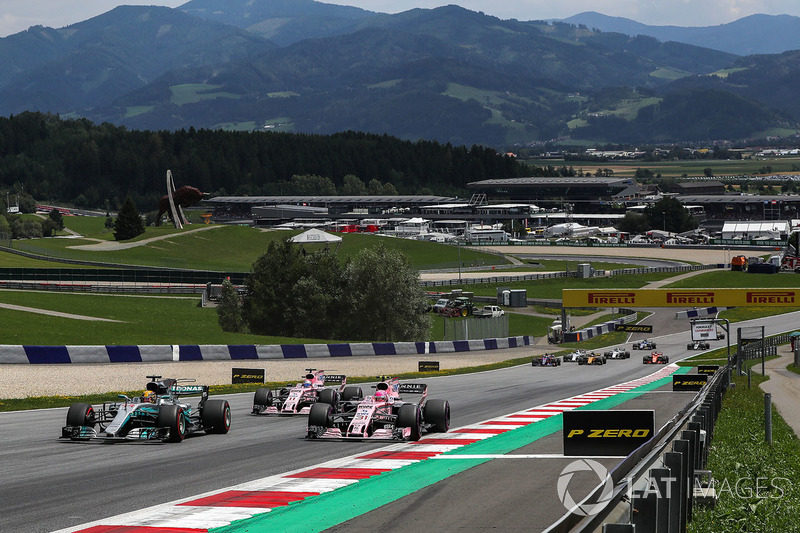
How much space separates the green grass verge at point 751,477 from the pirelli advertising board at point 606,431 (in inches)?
50.5

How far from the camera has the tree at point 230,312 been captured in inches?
2872

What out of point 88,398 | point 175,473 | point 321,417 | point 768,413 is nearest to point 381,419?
point 321,417

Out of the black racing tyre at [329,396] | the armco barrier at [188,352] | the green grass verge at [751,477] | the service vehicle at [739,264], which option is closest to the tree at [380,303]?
the armco barrier at [188,352]

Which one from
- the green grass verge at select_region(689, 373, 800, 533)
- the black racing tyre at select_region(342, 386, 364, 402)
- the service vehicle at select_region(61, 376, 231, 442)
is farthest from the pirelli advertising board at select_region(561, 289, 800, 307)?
the service vehicle at select_region(61, 376, 231, 442)

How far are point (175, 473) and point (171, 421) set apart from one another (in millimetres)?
3862

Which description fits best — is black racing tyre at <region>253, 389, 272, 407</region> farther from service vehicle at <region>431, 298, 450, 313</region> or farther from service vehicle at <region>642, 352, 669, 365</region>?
service vehicle at <region>431, 298, 450, 313</region>

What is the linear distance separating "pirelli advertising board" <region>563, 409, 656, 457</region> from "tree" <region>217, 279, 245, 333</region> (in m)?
58.8

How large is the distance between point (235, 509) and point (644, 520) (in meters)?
8.09

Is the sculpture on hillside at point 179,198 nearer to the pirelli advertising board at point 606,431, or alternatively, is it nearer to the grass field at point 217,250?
the grass field at point 217,250

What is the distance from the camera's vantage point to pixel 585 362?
207 feet

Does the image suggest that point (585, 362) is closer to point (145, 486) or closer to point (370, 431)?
point (370, 431)

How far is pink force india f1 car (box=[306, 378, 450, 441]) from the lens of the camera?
2169 cm

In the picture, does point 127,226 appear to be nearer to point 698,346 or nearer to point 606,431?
point 698,346

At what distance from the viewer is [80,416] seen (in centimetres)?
2114
